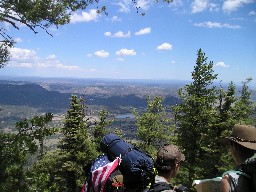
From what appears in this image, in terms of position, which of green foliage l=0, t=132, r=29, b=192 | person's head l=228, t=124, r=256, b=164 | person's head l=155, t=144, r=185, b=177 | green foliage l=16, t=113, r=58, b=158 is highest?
person's head l=228, t=124, r=256, b=164

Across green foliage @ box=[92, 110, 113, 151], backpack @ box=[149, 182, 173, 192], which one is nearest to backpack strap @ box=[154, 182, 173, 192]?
backpack @ box=[149, 182, 173, 192]

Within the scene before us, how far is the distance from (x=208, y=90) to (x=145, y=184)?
23.7m

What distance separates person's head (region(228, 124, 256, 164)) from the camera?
3.51 meters

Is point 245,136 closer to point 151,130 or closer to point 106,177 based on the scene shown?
point 106,177

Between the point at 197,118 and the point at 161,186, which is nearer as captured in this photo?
the point at 161,186

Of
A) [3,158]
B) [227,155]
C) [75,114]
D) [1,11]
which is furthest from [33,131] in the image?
[75,114]

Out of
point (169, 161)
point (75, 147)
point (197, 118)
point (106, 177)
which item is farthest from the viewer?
point (75, 147)

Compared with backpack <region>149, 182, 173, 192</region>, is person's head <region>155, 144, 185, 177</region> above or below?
above

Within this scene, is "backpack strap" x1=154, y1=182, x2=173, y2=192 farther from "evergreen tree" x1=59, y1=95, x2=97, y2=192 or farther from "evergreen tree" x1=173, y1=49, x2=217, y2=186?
"evergreen tree" x1=59, y1=95, x2=97, y2=192

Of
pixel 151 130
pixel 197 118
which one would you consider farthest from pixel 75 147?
pixel 197 118

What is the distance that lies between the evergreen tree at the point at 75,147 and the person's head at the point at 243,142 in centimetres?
2619

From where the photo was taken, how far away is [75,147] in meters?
29.8

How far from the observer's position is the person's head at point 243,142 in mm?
3514

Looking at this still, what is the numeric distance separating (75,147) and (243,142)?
1075 inches
